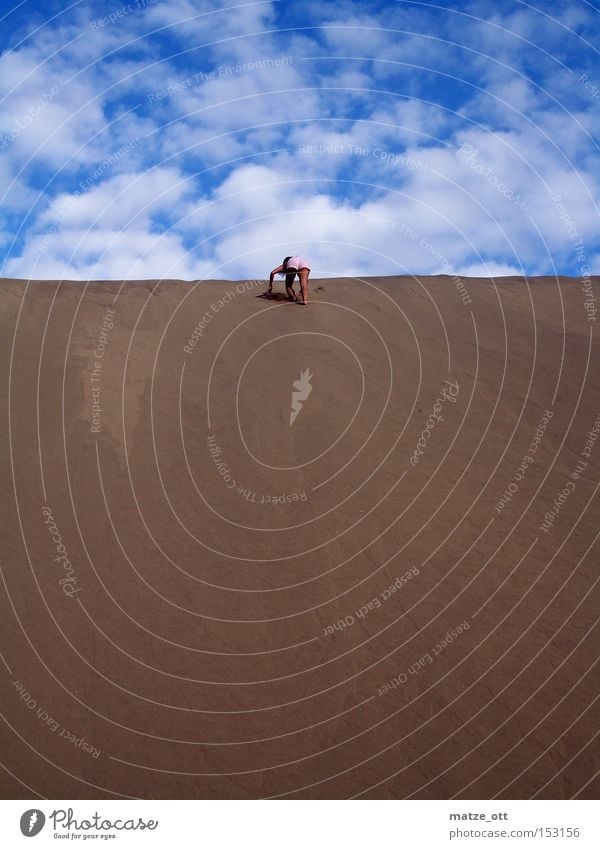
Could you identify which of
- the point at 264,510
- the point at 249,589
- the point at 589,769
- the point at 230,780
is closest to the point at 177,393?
the point at 264,510

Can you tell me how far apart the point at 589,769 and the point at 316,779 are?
2458 millimetres

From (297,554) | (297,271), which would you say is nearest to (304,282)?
(297,271)

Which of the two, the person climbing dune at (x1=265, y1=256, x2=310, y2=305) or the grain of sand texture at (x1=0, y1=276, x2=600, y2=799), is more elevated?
the person climbing dune at (x1=265, y1=256, x2=310, y2=305)

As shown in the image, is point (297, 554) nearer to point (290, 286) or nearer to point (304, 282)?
point (304, 282)

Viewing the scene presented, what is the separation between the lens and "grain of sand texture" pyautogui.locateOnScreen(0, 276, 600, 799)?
6.85 m

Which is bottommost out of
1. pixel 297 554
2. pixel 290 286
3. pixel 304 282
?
pixel 297 554

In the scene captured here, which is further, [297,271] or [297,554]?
[297,271]

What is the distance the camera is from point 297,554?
9008 millimetres

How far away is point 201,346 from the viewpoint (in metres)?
13.4

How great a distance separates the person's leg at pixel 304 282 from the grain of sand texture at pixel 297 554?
33 cm

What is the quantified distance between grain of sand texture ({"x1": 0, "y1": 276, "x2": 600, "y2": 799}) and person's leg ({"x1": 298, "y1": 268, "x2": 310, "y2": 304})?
0.33m

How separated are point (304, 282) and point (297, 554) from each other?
272 inches

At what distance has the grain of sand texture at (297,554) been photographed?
6.85 m

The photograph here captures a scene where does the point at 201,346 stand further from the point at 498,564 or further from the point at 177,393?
the point at 498,564
